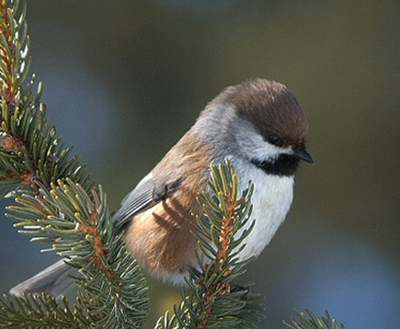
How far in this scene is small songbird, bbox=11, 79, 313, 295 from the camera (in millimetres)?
3629

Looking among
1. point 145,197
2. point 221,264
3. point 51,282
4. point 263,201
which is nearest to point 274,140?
point 263,201

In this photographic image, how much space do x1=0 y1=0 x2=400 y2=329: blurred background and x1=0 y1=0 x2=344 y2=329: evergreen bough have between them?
1.59 metres

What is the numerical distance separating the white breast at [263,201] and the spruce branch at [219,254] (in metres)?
0.94

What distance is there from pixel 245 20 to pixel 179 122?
658 millimetres

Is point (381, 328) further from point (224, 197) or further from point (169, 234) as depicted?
point (224, 197)

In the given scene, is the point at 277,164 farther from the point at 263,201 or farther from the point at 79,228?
the point at 79,228

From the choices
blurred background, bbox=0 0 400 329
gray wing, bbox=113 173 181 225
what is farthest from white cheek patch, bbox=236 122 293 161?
blurred background, bbox=0 0 400 329

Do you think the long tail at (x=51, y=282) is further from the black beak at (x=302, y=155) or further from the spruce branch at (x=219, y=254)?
the black beak at (x=302, y=155)

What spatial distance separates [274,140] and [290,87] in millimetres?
813

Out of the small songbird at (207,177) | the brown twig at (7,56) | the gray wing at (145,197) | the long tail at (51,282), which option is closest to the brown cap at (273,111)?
the small songbird at (207,177)

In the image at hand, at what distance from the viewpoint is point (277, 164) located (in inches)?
147

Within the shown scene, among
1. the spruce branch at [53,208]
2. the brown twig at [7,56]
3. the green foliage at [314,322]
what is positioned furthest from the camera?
the green foliage at [314,322]

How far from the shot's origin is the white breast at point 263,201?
3609mm

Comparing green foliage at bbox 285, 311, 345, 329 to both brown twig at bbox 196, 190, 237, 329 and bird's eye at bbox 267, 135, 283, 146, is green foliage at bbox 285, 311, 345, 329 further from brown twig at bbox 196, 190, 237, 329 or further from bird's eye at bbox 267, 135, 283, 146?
bird's eye at bbox 267, 135, 283, 146
